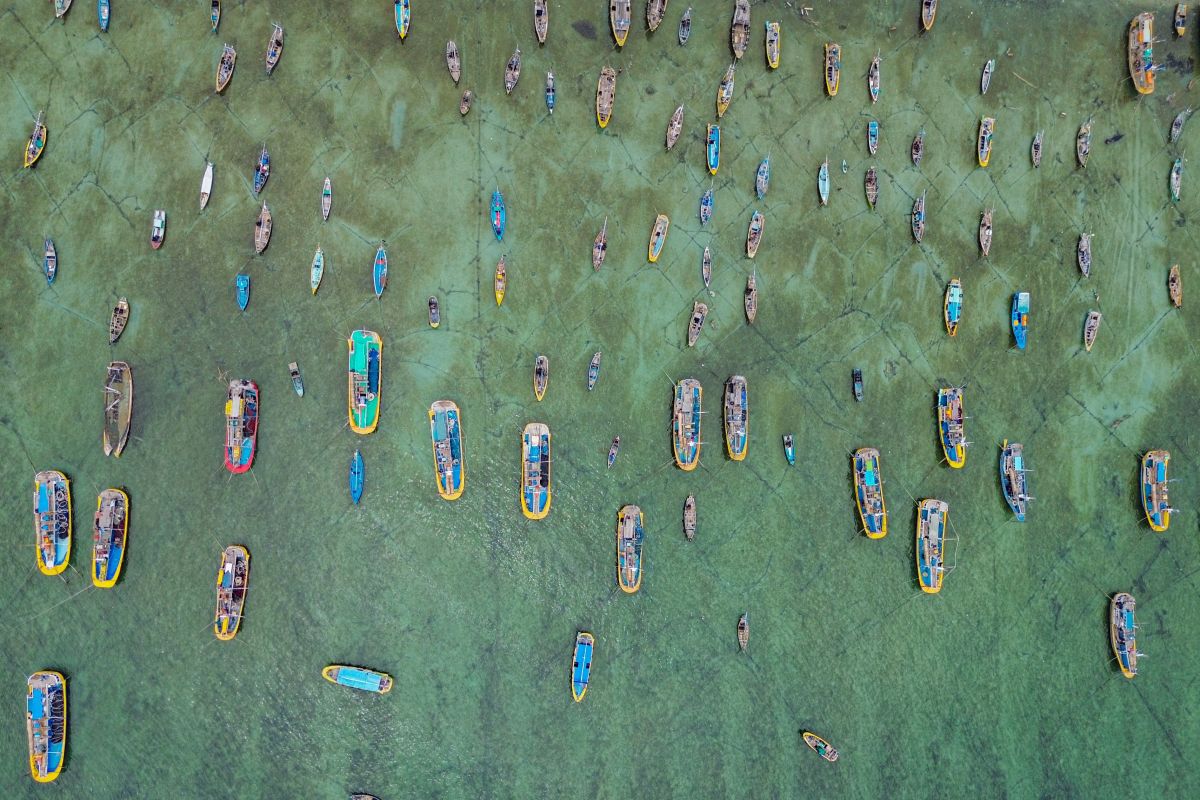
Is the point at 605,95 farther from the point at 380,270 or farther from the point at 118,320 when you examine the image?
the point at 118,320

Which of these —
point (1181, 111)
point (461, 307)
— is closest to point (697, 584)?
point (461, 307)

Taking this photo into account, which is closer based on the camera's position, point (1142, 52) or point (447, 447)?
point (447, 447)

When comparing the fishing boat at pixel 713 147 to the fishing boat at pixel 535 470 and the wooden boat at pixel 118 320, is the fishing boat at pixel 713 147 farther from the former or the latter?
the wooden boat at pixel 118 320

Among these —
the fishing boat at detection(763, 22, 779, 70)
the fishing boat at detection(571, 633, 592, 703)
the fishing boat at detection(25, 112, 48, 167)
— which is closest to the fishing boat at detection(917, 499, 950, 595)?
the fishing boat at detection(571, 633, 592, 703)

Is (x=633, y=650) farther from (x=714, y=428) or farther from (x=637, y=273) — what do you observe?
(x=637, y=273)

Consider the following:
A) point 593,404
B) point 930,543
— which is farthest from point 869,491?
point 593,404

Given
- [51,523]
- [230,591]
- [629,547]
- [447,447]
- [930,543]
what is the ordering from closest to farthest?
[51,523]
[230,591]
[447,447]
[629,547]
[930,543]

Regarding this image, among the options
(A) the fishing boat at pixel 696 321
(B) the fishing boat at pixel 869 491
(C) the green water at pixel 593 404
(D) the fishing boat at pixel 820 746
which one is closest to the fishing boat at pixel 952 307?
(C) the green water at pixel 593 404
